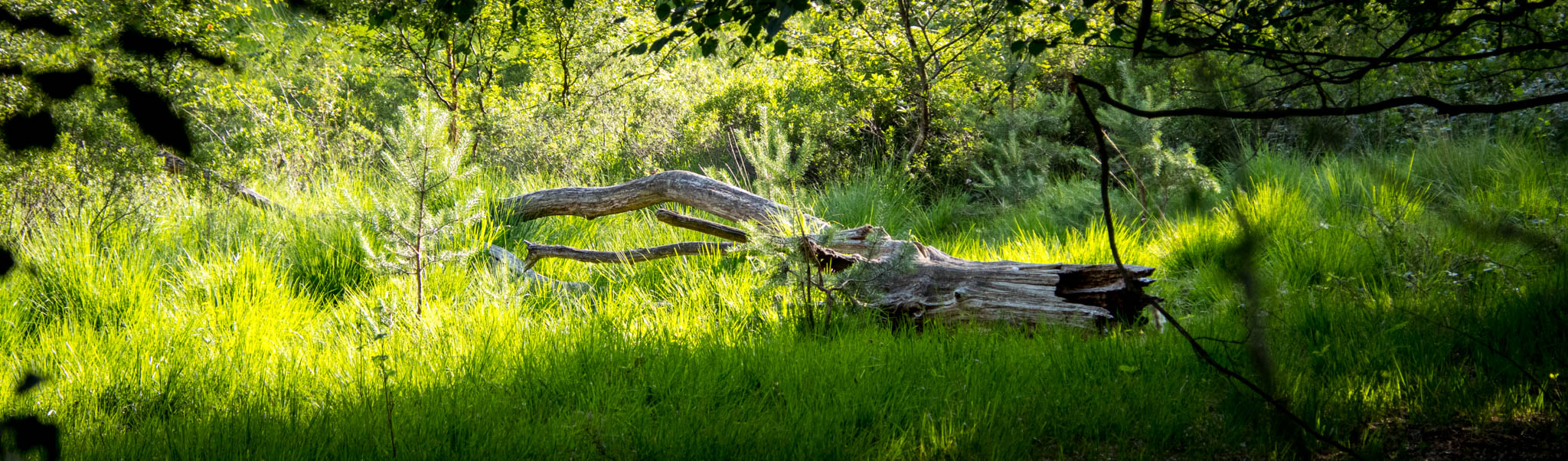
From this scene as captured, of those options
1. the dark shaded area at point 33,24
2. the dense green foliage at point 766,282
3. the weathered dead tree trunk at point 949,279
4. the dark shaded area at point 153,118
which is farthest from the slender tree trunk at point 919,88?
the dark shaded area at point 153,118

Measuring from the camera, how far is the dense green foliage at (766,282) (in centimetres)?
274

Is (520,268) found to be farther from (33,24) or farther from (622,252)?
(33,24)

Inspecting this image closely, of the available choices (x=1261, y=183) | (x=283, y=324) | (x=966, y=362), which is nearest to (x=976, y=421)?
(x=966, y=362)

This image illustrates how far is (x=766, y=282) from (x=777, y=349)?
0.76m

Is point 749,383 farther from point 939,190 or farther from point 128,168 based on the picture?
point 939,190

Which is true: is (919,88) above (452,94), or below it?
below

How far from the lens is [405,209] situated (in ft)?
16.7

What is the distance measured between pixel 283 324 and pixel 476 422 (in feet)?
7.18

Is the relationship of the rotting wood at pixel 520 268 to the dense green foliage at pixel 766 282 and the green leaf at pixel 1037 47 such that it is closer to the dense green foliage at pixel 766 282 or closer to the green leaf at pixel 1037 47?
the dense green foliage at pixel 766 282

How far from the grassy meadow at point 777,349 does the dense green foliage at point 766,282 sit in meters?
0.02

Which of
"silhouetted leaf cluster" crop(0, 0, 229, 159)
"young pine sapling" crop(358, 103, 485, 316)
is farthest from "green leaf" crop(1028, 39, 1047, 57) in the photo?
"young pine sapling" crop(358, 103, 485, 316)

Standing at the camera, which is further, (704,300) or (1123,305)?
(704,300)

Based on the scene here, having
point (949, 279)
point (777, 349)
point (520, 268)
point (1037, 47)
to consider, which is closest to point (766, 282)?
point (777, 349)

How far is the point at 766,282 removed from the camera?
14.4 feet
